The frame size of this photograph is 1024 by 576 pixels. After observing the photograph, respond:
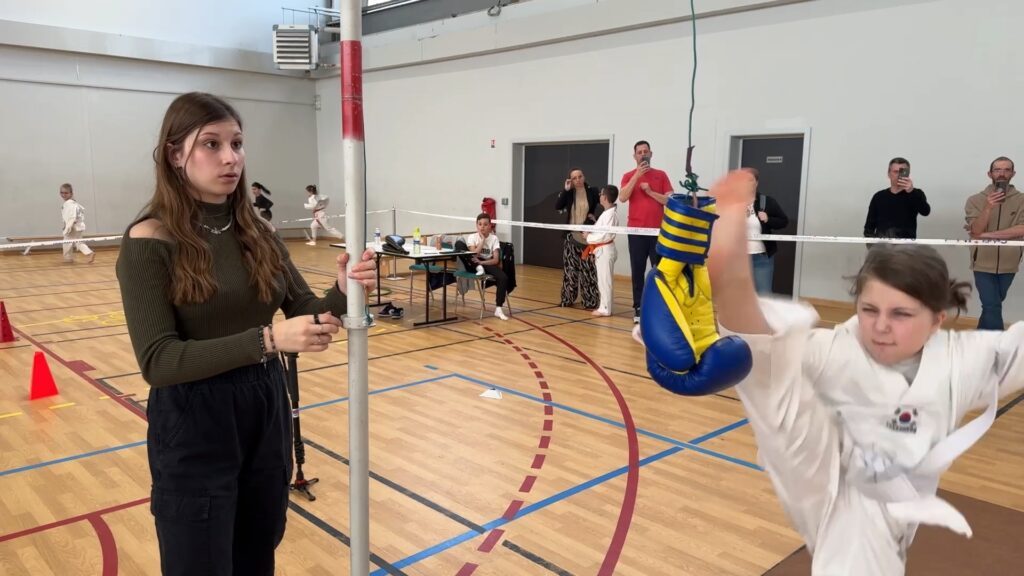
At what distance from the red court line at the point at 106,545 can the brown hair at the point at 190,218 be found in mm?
1853

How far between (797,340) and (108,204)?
→ 16.6 metres

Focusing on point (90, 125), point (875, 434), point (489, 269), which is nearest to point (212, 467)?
point (875, 434)

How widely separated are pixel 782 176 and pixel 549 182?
14.1ft

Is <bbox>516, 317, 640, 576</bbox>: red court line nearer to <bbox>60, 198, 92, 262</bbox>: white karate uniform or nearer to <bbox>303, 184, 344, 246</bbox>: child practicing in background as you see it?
<bbox>60, 198, 92, 262</bbox>: white karate uniform

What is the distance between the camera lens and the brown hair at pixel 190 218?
5.24ft

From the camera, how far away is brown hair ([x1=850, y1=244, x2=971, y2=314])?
1.51 m

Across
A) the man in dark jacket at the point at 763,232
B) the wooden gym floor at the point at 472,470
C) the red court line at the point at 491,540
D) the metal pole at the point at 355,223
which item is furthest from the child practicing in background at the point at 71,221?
the metal pole at the point at 355,223

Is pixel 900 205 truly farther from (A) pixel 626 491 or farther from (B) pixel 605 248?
(A) pixel 626 491

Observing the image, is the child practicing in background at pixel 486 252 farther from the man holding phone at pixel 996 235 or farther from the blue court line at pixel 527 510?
the man holding phone at pixel 996 235

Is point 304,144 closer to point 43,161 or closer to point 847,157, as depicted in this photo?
point 43,161

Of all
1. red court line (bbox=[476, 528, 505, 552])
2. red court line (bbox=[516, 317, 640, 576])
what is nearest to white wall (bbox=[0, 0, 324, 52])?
red court line (bbox=[516, 317, 640, 576])

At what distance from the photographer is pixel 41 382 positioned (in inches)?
202

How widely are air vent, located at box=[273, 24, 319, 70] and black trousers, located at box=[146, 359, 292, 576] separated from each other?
16.0 metres

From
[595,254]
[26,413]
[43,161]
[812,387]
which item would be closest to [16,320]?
[26,413]
